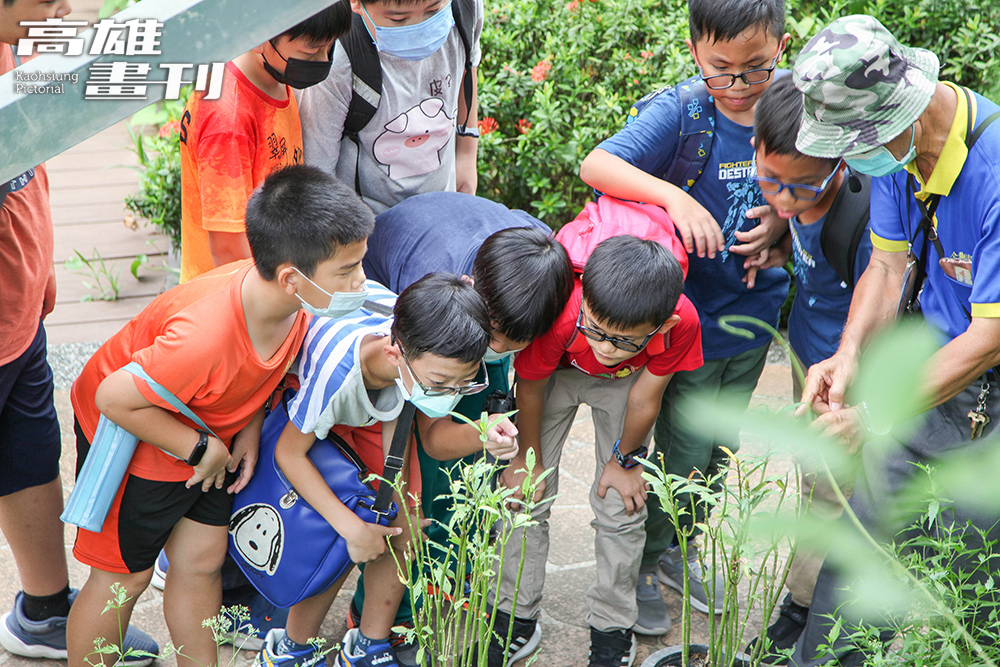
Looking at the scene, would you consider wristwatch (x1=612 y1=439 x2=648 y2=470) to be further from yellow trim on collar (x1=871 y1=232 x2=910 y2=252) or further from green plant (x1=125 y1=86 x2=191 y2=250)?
green plant (x1=125 y1=86 x2=191 y2=250)

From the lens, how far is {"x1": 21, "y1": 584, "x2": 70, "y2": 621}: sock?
2.59m

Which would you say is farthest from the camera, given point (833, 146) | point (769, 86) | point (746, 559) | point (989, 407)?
point (769, 86)

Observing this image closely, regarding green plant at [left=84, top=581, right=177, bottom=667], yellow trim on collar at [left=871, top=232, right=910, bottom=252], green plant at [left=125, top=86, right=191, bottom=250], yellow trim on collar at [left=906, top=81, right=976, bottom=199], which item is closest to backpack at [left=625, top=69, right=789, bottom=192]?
yellow trim on collar at [left=871, top=232, right=910, bottom=252]

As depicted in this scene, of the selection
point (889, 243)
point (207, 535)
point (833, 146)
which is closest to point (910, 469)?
point (889, 243)

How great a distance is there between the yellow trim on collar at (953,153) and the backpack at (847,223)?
1.45 ft

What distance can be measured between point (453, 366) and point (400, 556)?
26.8 inches

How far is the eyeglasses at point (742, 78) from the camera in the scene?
249 cm

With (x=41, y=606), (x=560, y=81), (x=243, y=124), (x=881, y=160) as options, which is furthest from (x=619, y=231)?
(x=560, y=81)

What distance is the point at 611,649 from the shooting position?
2.63 metres

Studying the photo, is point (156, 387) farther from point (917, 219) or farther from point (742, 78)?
point (917, 219)

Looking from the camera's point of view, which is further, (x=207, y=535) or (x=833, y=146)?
(x=207, y=535)

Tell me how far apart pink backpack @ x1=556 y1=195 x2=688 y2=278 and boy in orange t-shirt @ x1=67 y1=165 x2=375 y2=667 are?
66 cm

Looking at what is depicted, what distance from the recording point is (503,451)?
2.24 meters

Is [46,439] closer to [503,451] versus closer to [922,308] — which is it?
[503,451]
